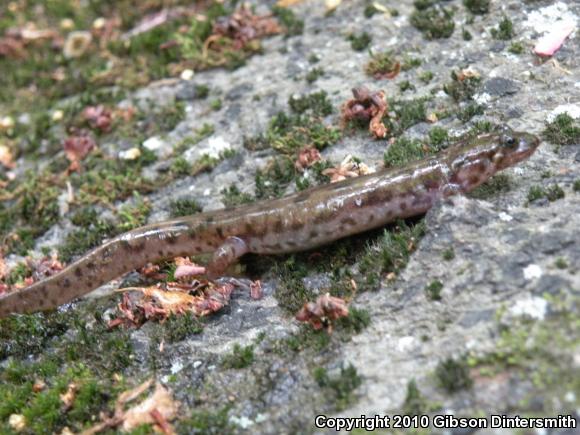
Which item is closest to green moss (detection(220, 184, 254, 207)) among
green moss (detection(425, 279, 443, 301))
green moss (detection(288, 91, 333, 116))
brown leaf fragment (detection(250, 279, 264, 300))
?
brown leaf fragment (detection(250, 279, 264, 300))

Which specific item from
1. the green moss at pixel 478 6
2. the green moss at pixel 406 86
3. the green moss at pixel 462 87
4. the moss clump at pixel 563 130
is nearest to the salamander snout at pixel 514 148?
the moss clump at pixel 563 130

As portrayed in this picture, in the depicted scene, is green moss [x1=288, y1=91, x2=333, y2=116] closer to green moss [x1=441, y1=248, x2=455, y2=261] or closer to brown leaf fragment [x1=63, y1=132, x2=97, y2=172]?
brown leaf fragment [x1=63, y1=132, x2=97, y2=172]

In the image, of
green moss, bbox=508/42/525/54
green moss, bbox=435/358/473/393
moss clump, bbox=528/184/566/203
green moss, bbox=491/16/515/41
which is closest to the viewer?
green moss, bbox=435/358/473/393

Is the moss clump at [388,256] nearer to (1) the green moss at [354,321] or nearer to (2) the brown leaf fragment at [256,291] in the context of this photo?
(1) the green moss at [354,321]

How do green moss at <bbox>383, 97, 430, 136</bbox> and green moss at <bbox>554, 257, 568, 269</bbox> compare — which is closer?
green moss at <bbox>554, 257, 568, 269</bbox>

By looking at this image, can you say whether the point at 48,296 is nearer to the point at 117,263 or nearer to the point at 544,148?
the point at 117,263

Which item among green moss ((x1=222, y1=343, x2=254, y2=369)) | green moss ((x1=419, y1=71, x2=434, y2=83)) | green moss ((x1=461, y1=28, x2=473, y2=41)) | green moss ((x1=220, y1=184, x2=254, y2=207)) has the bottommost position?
green moss ((x1=222, y1=343, x2=254, y2=369))

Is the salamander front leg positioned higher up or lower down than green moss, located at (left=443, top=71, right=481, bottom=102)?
lower down

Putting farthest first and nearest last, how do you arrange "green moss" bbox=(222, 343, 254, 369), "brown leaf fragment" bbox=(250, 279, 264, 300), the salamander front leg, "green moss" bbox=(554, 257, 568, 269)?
the salamander front leg < "brown leaf fragment" bbox=(250, 279, 264, 300) < "green moss" bbox=(222, 343, 254, 369) < "green moss" bbox=(554, 257, 568, 269)
